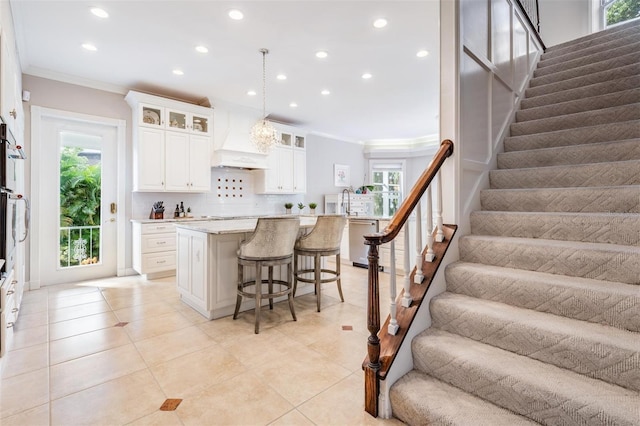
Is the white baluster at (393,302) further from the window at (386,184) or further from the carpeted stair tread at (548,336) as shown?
the window at (386,184)

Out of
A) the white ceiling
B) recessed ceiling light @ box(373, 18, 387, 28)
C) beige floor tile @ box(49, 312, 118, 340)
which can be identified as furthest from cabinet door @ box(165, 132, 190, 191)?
recessed ceiling light @ box(373, 18, 387, 28)

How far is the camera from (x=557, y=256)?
1752mm

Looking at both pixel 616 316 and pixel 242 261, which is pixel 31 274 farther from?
pixel 616 316

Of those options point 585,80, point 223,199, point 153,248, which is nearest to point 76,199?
point 153,248

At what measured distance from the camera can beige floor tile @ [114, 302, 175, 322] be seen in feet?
9.93

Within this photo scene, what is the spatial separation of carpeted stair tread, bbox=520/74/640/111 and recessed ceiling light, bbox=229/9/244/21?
3.06 m

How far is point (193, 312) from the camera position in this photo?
3.14 m

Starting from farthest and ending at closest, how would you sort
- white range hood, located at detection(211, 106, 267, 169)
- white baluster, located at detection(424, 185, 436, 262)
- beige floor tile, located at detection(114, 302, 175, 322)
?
white range hood, located at detection(211, 106, 267, 169) → beige floor tile, located at detection(114, 302, 175, 322) → white baluster, located at detection(424, 185, 436, 262)

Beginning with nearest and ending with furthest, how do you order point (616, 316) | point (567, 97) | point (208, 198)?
point (616, 316) → point (567, 97) → point (208, 198)

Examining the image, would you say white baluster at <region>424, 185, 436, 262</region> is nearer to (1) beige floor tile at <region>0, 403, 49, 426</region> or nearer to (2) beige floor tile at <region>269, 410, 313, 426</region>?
(2) beige floor tile at <region>269, 410, 313, 426</region>

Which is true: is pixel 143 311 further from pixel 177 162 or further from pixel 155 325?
pixel 177 162

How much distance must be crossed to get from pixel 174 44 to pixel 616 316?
14.2 ft

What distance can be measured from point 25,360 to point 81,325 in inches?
25.7

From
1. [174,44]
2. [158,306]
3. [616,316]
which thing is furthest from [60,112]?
[616,316]
